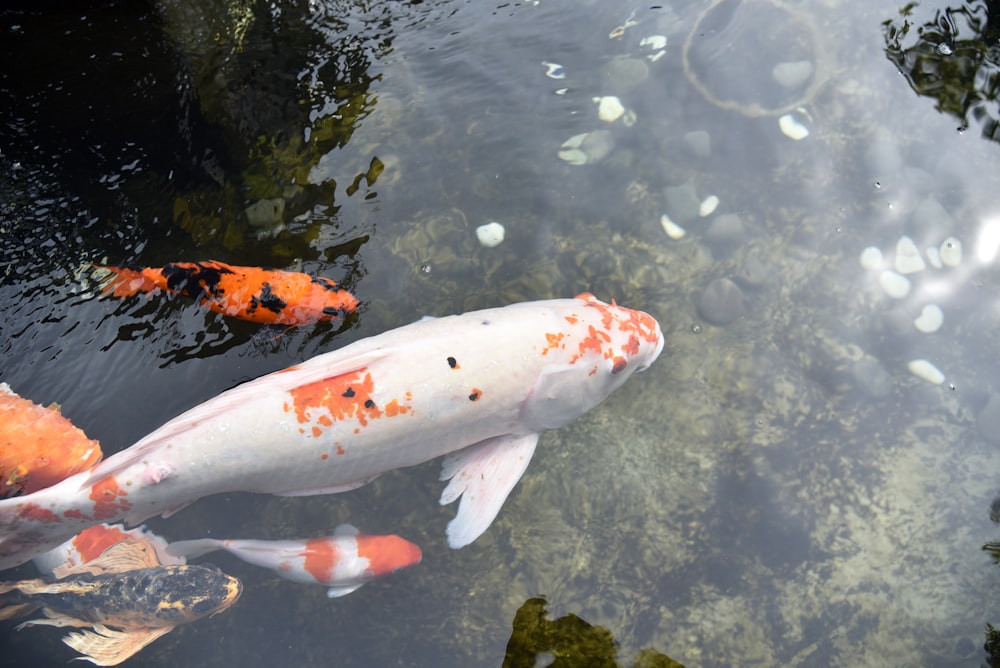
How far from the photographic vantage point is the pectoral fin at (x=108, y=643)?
4645mm

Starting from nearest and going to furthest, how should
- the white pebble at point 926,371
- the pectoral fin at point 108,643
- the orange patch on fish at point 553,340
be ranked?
the orange patch on fish at point 553,340 → the pectoral fin at point 108,643 → the white pebble at point 926,371

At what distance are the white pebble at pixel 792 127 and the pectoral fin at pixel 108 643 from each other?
6.51 meters

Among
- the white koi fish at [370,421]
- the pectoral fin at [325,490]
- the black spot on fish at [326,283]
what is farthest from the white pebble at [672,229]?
the pectoral fin at [325,490]

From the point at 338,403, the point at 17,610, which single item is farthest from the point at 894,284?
the point at 17,610

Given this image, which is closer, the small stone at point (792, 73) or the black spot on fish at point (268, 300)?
the black spot on fish at point (268, 300)

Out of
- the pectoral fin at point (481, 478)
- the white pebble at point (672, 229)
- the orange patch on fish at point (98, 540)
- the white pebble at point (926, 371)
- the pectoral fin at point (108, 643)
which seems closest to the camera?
the pectoral fin at point (481, 478)

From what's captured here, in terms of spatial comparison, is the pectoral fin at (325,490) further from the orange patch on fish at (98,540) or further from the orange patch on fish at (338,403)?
the orange patch on fish at (98,540)

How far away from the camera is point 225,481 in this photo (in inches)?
158

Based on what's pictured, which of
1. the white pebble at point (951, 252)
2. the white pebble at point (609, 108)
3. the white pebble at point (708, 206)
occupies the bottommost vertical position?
the white pebble at point (951, 252)

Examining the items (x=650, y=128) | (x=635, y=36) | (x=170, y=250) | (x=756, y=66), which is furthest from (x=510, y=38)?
(x=170, y=250)

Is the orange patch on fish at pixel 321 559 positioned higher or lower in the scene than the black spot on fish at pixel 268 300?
lower

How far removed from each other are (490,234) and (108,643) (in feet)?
13.6

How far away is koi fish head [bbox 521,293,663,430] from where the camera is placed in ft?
14.3

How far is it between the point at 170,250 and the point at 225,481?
202 centimetres
